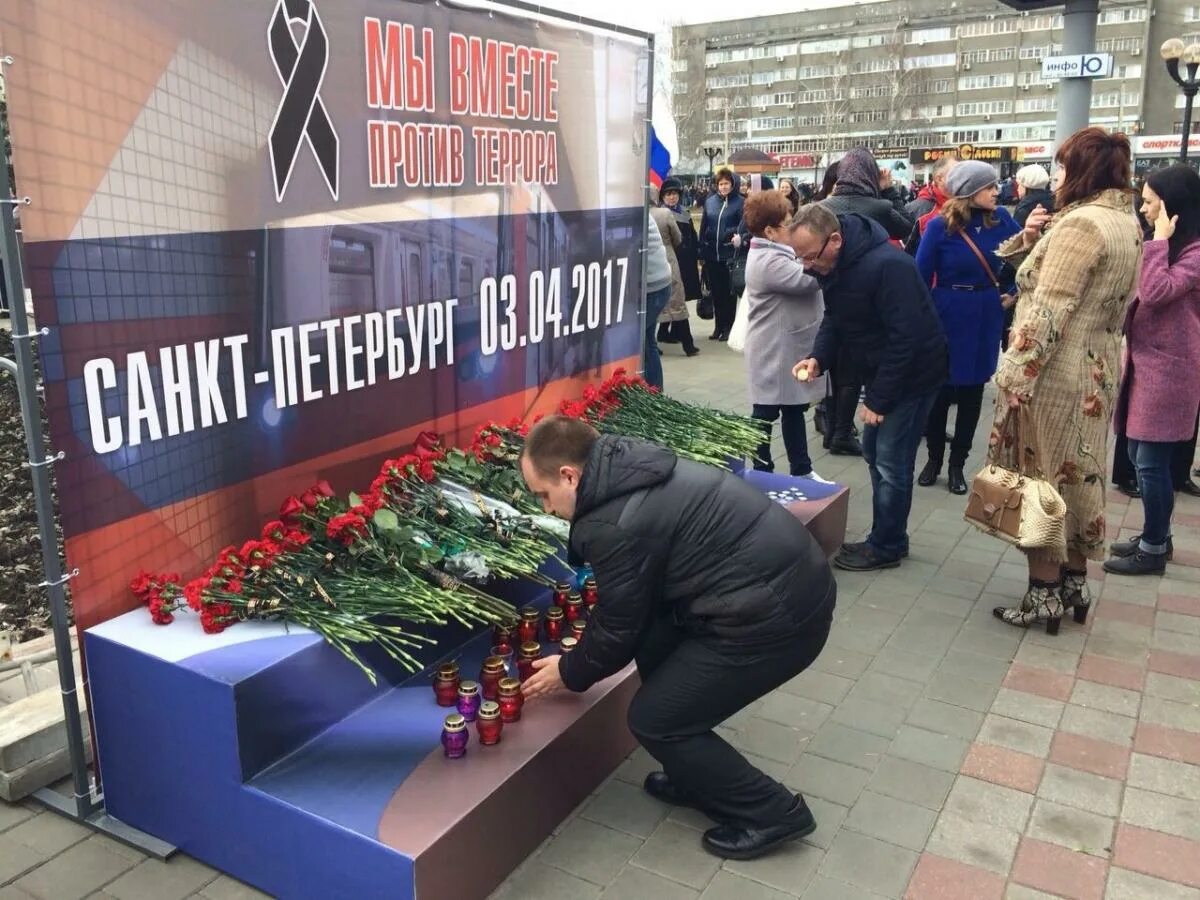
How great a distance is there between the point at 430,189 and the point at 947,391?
3.98m

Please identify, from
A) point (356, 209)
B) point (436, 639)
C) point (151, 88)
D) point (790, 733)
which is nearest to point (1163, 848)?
point (790, 733)

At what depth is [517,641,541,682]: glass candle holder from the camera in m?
3.28

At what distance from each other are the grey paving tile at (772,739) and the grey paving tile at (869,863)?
0.45 metres

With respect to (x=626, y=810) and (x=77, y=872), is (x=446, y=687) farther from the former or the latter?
(x=77, y=872)

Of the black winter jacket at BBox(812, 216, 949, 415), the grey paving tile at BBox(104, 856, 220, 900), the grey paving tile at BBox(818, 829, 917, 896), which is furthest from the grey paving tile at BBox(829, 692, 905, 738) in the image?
the grey paving tile at BBox(104, 856, 220, 900)

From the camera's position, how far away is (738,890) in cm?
272

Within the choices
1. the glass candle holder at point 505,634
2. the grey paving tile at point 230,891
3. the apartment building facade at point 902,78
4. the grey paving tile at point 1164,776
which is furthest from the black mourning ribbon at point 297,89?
the apartment building facade at point 902,78

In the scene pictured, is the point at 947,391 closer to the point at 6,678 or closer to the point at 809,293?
the point at 809,293

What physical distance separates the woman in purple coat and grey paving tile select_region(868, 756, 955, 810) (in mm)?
2284

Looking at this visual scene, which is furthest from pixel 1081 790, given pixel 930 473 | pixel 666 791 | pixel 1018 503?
pixel 930 473

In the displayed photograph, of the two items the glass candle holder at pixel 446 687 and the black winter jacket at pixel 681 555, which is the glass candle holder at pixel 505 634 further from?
the black winter jacket at pixel 681 555

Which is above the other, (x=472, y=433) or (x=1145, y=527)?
(x=472, y=433)

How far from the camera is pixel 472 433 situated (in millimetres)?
4238

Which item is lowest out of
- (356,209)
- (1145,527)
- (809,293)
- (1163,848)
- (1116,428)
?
(1163,848)
